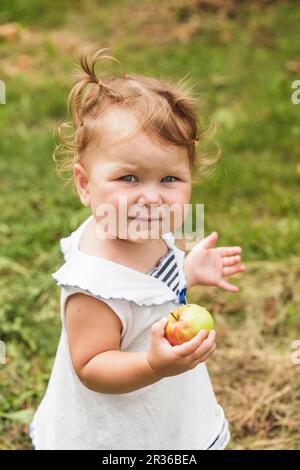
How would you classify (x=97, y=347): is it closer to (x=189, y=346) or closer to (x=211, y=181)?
(x=189, y=346)

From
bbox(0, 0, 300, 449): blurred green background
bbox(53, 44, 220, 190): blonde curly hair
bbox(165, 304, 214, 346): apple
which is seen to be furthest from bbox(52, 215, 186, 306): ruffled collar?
bbox(0, 0, 300, 449): blurred green background

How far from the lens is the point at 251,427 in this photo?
247 centimetres

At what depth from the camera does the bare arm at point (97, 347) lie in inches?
62.1

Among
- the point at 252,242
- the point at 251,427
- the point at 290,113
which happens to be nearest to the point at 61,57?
the point at 290,113

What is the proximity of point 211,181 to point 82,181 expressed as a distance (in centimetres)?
210

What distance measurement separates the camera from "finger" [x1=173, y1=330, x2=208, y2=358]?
4.79ft

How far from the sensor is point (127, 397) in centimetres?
174

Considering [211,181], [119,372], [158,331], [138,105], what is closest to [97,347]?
[119,372]

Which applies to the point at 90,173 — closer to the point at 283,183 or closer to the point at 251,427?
the point at 251,427

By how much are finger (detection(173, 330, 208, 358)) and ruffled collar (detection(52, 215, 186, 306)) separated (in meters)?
0.20

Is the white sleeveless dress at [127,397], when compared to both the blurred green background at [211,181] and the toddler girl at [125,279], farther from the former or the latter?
the blurred green background at [211,181]

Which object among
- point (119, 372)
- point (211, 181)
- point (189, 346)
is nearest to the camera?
point (189, 346)

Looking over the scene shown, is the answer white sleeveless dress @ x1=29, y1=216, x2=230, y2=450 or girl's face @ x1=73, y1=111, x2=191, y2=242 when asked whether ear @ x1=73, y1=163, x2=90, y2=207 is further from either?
white sleeveless dress @ x1=29, y1=216, x2=230, y2=450
